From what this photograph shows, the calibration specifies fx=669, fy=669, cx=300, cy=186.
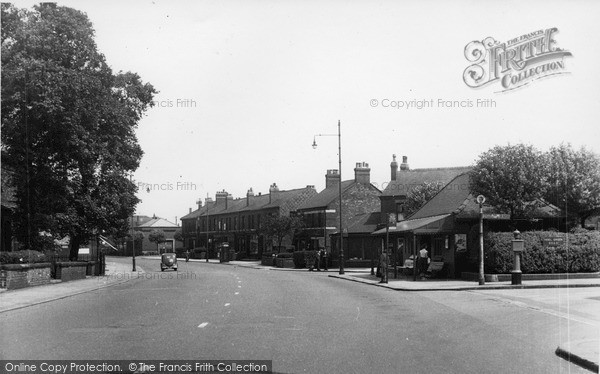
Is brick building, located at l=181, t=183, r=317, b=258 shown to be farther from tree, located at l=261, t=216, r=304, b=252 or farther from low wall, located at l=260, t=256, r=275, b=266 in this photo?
low wall, located at l=260, t=256, r=275, b=266

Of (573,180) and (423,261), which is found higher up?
(573,180)

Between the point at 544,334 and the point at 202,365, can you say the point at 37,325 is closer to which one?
the point at 202,365

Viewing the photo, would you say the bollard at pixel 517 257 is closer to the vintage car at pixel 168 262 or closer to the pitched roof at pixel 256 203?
the vintage car at pixel 168 262

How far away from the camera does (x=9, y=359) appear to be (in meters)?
9.73

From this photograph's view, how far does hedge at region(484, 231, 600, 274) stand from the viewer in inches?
1144

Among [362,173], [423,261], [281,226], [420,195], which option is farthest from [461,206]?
[281,226]

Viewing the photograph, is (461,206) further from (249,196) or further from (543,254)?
(249,196)

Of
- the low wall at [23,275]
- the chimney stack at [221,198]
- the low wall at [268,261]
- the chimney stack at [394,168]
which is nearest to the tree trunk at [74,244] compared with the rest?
the low wall at [23,275]

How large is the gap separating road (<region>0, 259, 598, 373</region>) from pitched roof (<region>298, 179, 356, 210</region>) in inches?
1825

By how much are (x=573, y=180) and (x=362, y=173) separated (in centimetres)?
3817

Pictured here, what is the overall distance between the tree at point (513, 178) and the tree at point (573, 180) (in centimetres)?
72

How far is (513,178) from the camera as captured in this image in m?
29.9

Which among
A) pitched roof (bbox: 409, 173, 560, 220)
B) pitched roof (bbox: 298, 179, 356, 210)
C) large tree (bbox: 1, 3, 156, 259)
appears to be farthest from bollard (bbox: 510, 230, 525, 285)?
pitched roof (bbox: 298, 179, 356, 210)

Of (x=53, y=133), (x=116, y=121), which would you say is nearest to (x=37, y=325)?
(x=53, y=133)
